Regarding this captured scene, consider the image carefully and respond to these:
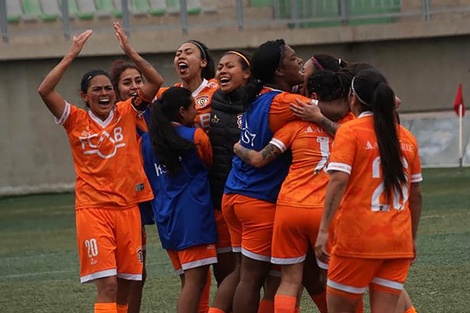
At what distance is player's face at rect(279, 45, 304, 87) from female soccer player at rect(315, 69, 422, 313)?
1151 mm

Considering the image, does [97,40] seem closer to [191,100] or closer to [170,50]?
[170,50]

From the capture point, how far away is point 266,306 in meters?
8.41

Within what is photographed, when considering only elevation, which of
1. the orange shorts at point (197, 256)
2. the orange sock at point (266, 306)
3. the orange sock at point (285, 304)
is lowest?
the orange sock at point (266, 306)

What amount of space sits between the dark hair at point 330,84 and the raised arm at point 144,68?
49.0 inches

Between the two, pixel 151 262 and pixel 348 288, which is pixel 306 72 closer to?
pixel 348 288

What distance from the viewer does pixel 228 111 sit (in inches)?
345

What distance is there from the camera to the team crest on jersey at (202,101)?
905 cm

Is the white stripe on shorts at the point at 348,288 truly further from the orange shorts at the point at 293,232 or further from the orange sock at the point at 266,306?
the orange sock at the point at 266,306

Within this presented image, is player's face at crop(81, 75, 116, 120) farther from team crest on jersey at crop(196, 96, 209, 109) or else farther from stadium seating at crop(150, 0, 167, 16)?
stadium seating at crop(150, 0, 167, 16)

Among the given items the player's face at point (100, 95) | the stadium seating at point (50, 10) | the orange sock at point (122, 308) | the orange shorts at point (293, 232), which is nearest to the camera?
the orange shorts at point (293, 232)

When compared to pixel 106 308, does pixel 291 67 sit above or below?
above

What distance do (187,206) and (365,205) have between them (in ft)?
6.81

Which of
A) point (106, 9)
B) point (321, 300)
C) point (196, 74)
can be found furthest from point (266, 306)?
point (106, 9)

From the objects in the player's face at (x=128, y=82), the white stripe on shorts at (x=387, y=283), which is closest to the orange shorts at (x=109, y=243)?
the player's face at (x=128, y=82)
